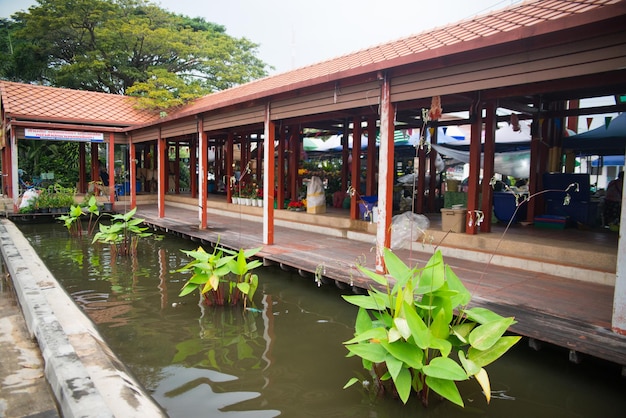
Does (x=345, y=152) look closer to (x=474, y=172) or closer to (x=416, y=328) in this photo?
(x=474, y=172)

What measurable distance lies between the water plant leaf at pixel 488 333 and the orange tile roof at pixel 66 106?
1569 cm

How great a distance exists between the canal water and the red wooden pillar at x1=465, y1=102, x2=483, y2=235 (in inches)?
104

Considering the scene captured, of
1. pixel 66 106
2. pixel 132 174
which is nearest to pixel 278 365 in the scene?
pixel 132 174

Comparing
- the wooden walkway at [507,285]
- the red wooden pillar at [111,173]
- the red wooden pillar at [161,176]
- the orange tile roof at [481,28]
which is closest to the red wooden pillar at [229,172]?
the red wooden pillar at [161,176]

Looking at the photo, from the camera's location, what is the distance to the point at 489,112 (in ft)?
24.4

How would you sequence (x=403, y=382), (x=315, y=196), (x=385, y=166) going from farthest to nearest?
(x=315, y=196) → (x=385, y=166) → (x=403, y=382)

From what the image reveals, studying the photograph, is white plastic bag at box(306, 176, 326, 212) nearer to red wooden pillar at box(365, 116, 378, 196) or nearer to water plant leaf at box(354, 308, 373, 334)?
red wooden pillar at box(365, 116, 378, 196)

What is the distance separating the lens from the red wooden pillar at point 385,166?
18.9 ft

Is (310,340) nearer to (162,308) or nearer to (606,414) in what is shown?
(162,308)

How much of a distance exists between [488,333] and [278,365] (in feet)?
6.45

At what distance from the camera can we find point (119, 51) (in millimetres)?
20594

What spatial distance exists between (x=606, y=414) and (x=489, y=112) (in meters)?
5.37

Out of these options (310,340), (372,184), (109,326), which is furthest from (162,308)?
(372,184)

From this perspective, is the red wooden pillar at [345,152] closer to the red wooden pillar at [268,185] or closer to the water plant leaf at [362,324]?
the red wooden pillar at [268,185]
